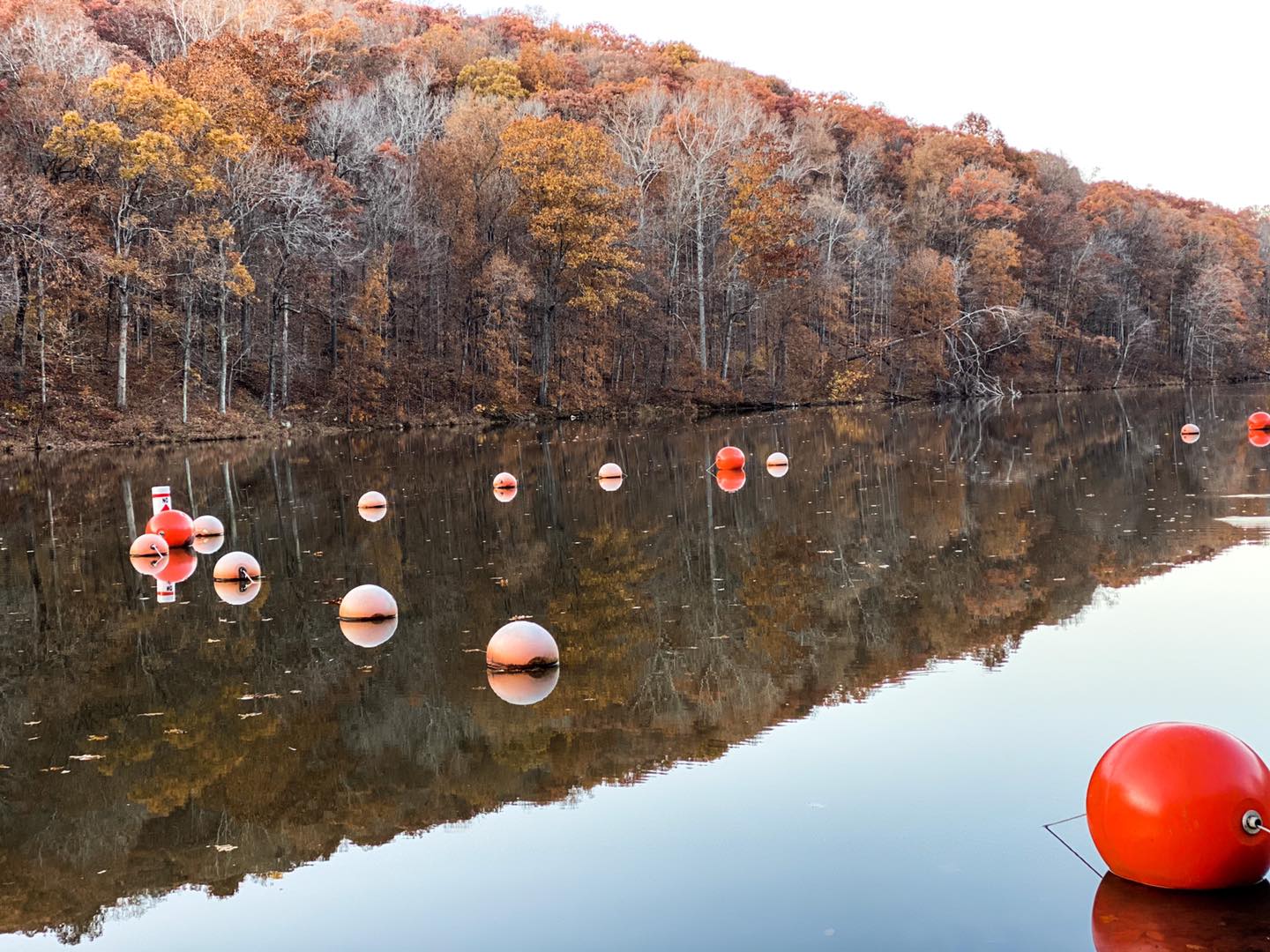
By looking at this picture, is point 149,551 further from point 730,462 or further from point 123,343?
point 123,343

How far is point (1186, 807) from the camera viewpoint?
572 centimetres

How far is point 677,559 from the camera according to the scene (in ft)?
53.4

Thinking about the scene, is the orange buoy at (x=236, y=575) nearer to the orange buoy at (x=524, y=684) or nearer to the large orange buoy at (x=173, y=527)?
the large orange buoy at (x=173, y=527)

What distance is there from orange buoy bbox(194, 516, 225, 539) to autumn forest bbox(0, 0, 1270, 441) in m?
21.7

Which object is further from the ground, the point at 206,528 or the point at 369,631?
the point at 206,528

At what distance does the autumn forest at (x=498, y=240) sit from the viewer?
136ft

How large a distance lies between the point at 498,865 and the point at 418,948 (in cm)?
96

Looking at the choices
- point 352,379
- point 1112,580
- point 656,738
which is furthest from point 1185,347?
point 656,738

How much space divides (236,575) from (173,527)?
3.57m

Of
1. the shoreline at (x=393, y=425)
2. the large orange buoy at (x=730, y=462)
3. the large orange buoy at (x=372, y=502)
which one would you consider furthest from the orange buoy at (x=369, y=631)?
the shoreline at (x=393, y=425)

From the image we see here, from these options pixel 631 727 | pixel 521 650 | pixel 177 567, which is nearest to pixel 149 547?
pixel 177 567

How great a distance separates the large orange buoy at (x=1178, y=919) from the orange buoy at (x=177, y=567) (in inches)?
496

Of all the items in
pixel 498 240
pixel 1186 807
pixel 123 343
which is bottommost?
pixel 1186 807

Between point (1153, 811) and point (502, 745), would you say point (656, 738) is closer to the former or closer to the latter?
point (502, 745)
